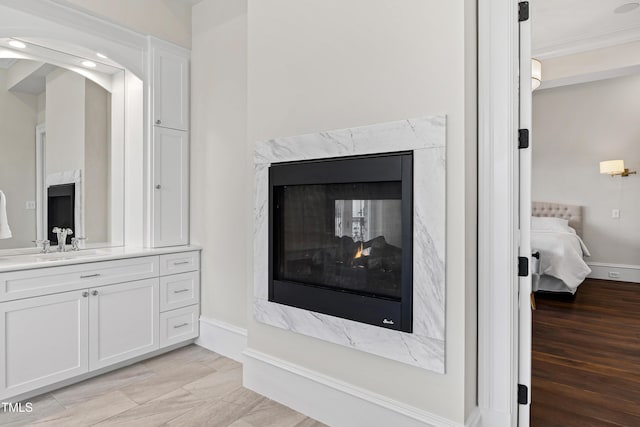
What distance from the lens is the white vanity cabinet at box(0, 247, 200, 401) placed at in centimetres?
220

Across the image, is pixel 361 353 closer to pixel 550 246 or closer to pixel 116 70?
pixel 116 70

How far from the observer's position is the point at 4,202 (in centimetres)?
265

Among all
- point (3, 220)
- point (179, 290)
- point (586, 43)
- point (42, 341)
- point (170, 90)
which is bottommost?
point (42, 341)

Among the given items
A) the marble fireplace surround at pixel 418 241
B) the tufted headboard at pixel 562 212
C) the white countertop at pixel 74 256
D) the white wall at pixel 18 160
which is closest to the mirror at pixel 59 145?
the white wall at pixel 18 160

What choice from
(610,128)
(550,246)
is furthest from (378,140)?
(610,128)

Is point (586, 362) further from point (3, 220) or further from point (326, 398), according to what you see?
point (3, 220)

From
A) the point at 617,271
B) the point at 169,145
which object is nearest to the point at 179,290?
the point at 169,145

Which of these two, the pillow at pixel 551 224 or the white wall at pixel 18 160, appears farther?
the pillow at pixel 551 224

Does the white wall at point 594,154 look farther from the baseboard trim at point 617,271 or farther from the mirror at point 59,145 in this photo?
the mirror at point 59,145

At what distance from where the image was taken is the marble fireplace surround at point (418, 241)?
5.45ft

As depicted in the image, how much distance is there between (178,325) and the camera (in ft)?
10.1

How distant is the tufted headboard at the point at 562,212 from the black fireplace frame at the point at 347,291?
5616 mm

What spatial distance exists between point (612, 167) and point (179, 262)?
6.06 meters

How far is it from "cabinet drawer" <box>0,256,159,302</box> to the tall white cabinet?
13.1 inches
